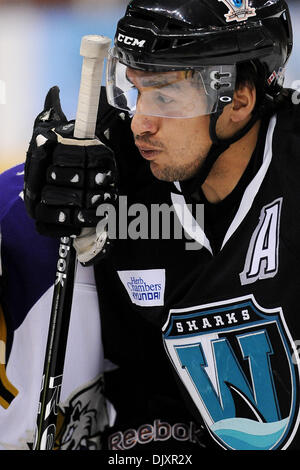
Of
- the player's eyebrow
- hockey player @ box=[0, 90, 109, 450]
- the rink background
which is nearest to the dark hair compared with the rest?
the player's eyebrow

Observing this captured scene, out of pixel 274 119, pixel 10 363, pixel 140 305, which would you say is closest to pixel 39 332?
pixel 10 363

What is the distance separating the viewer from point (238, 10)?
1.89 m

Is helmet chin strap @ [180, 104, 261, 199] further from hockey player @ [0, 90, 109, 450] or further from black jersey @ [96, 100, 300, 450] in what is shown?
hockey player @ [0, 90, 109, 450]

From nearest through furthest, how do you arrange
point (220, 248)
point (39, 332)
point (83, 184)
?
point (83, 184)
point (220, 248)
point (39, 332)

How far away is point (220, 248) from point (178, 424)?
497 mm

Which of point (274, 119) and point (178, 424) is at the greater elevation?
point (274, 119)

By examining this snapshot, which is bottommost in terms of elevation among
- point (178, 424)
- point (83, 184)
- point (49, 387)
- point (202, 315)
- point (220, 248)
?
point (178, 424)

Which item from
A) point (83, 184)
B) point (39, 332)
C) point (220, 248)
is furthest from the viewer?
point (39, 332)

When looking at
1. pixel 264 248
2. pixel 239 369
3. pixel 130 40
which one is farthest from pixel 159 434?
pixel 130 40

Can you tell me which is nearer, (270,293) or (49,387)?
(270,293)

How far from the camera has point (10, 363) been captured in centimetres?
224

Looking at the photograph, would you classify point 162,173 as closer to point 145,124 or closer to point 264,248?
point 145,124

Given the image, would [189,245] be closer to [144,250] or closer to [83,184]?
[144,250]

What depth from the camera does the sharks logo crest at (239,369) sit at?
1951 mm
